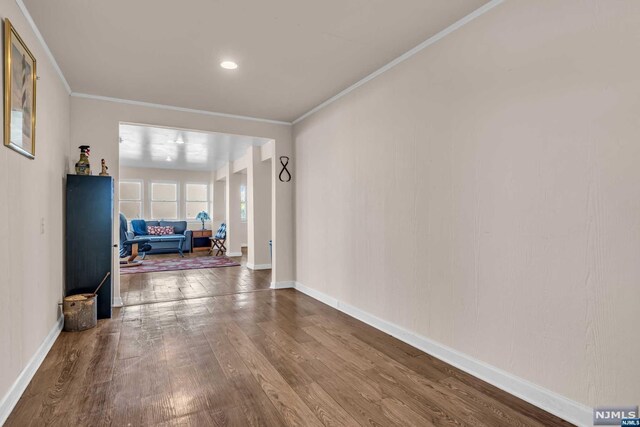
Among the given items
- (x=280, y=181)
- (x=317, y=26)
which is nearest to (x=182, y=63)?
(x=317, y=26)

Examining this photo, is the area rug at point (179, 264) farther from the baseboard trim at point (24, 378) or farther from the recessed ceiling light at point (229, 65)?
the recessed ceiling light at point (229, 65)

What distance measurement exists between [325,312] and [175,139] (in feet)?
14.6

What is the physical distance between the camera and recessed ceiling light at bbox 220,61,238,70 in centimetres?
312

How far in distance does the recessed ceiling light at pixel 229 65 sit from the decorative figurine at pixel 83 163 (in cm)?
187

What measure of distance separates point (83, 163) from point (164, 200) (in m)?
7.34

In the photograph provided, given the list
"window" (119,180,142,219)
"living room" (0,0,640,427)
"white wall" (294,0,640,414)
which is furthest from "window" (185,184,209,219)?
"white wall" (294,0,640,414)

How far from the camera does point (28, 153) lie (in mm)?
2287

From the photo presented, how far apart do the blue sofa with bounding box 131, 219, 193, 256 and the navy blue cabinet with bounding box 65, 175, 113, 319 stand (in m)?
5.38

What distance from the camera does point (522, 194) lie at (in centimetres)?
209

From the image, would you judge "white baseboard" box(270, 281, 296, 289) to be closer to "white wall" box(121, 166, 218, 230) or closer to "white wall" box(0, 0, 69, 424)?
"white wall" box(0, 0, 69, 424)

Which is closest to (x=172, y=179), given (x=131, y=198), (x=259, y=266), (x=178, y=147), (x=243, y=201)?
(x=131, y=198)

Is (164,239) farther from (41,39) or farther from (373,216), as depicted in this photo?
(373,216)

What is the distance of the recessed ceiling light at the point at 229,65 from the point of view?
3123mm

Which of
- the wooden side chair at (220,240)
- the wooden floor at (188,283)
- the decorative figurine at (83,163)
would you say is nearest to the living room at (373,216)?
the decorative figurine at (83,163)
